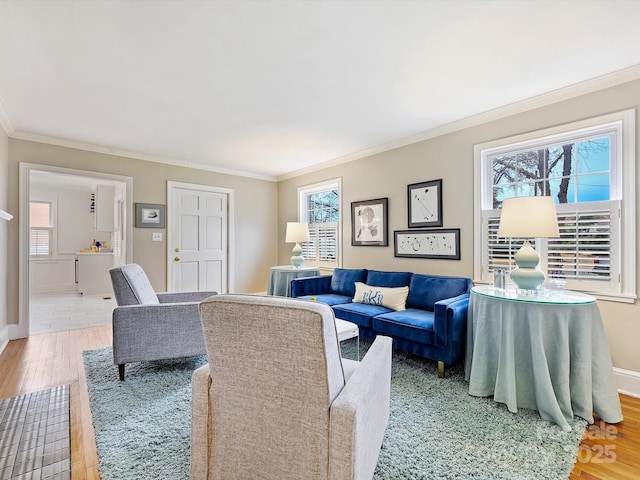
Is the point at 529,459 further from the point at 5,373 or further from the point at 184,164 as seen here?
the point at 184,164

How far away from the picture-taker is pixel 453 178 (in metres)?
3.35

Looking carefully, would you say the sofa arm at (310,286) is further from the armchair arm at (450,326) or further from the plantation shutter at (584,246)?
the plantation shutter at (584,246)

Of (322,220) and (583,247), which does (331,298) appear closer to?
(322,220)

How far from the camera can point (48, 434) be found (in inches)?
71.4

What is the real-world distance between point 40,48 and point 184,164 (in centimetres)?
274

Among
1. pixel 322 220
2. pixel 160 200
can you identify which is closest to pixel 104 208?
pixel 160 200

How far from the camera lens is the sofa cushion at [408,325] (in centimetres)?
257

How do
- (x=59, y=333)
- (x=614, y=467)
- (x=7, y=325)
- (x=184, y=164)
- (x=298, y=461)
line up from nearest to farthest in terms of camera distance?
(x=298, y=461), (x=614, y=467), (x=7, y=325), (x=59, y=333), (x=184, y=164)

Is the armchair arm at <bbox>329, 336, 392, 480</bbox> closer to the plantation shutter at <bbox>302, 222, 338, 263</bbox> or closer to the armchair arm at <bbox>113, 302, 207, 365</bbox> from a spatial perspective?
the armchair arm at <bbox>113, 302, 207, 365</bbox>

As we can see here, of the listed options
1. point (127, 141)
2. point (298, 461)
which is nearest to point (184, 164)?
point (127, 141)

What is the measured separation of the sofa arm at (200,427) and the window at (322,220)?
138 inches

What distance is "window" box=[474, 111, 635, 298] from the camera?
2.36 m

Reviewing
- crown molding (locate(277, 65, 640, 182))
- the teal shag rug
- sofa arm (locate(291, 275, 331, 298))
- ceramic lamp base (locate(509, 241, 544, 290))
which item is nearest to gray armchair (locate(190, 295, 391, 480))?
the teal shag rug

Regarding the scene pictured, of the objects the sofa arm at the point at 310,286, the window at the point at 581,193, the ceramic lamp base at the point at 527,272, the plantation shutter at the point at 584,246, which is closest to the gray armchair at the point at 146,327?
the sofa arm at the point at 310,286
